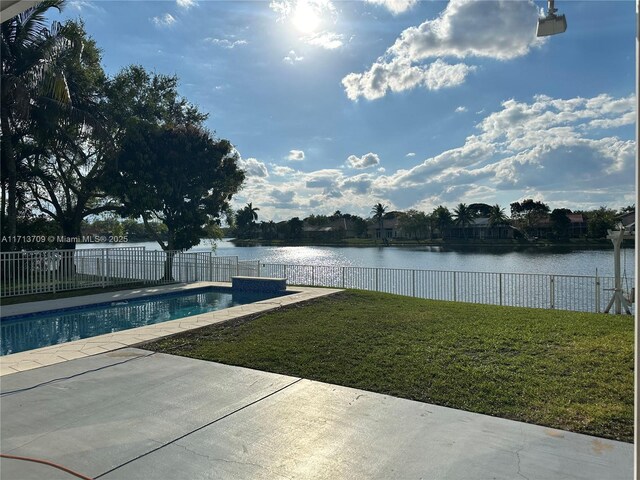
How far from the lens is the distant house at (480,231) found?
221 feet

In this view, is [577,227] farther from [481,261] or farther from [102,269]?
[102,269]

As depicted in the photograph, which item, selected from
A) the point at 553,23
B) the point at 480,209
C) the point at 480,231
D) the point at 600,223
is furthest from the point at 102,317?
the point at 480,209

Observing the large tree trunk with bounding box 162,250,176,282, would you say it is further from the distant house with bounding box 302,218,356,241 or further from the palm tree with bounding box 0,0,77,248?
the distant house with bounding box 302,218,356,241

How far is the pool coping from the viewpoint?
18.8 ft

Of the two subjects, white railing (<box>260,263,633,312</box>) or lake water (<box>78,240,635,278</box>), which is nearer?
white railing (<box>260,263,633,312</box>)

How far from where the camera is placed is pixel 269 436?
3.40m

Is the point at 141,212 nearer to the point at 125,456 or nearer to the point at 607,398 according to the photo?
the point at 125,456

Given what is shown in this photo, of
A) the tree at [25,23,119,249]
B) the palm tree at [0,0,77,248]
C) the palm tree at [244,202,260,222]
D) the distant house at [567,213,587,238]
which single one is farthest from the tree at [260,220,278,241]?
the palm tree at [0,0,77,248]

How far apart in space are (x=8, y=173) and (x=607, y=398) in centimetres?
1766

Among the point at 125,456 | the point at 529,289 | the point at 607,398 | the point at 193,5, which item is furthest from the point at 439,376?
the point at 529,289

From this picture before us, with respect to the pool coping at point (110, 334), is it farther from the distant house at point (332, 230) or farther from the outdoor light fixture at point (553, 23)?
the distant house at point (332, 230)

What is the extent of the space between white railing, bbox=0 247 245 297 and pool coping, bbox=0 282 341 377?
1.55 metres

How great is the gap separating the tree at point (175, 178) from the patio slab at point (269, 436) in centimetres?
1261

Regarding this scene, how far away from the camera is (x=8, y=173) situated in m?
14.5
